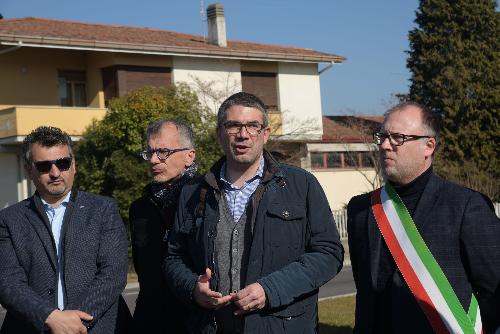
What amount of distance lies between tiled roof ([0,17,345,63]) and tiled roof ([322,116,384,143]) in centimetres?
314

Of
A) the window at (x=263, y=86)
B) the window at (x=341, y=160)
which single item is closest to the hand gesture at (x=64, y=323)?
the window at (x=263, y=86)

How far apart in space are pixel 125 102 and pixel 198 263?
17633 millimetres

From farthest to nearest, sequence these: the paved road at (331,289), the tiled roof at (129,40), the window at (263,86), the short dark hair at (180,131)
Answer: the window at (263,86), the tiled roof at (129,40), the paved road at (331,289), the short dark hair at (180,131)

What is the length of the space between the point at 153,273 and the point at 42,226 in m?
0.81

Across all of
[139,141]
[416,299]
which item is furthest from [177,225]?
[139,141]

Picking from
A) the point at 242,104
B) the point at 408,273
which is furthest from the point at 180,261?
the point at 408,273

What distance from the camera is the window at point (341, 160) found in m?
33.4

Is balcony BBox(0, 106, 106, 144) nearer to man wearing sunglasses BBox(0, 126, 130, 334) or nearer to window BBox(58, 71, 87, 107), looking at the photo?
window BBox(58, 71, 87, 107)

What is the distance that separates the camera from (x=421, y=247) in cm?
380

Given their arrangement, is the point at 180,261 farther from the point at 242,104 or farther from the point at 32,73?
the point at 32,73

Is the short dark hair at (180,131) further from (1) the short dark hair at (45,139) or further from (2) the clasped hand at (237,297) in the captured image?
(2) the clasped hand at (237,297)

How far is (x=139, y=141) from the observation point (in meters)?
20.7

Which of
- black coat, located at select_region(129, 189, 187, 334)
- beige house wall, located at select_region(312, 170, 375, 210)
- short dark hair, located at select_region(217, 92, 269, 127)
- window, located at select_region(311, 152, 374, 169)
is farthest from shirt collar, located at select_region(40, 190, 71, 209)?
window, located at select_region(311, 152, 374, 169)

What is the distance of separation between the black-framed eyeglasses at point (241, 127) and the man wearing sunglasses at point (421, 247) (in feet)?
2.28
